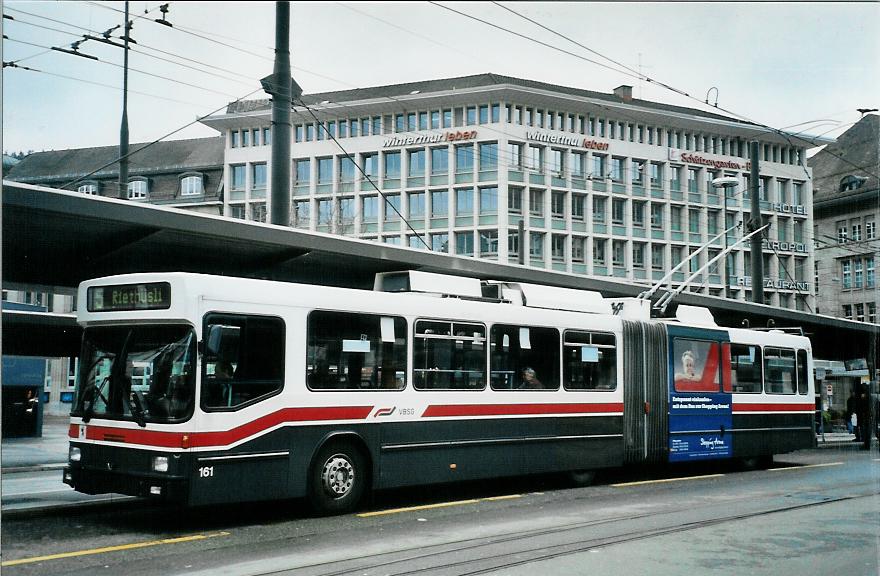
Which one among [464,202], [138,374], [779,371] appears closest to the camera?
[138,374]

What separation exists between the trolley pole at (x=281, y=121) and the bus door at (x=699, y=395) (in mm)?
7271

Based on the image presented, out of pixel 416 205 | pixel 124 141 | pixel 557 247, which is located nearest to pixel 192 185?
pixel 416 205

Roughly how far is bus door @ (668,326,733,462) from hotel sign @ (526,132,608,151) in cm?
4644

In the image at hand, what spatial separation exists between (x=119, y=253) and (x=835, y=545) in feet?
36.0

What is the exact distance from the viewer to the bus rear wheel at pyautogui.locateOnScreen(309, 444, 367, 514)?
415 inches

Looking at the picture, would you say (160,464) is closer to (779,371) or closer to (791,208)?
(779,371)

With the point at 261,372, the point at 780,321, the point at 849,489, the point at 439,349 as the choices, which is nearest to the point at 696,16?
the point at 439,349

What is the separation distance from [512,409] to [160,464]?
17.8 feet

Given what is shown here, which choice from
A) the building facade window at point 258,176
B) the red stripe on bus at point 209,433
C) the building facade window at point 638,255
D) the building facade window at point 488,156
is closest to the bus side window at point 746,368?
the red stripe on bus at point 209,433

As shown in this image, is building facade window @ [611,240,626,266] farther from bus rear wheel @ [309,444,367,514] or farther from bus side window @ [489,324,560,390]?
bus rear wheel @ [309,444,367,514]

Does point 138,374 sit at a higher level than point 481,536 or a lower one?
higher

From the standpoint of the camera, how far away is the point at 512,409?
43.0ft

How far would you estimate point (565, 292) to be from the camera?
48.2 feet

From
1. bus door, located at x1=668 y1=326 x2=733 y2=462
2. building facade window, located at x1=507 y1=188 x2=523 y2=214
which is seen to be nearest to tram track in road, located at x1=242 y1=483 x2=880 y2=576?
bus door, located at x1=668 y1=326 x2=733 y2=462
